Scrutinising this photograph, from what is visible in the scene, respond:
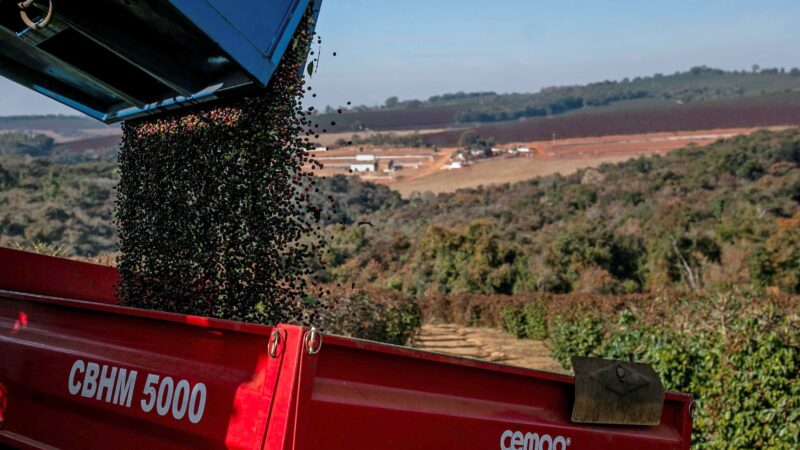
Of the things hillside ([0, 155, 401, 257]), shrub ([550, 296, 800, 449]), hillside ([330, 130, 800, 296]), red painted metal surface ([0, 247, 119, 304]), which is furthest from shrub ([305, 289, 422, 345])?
hillside ([330, 130, 800, 296])

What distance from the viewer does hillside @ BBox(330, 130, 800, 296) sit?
2409 cm

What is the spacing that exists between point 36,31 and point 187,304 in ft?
6.01

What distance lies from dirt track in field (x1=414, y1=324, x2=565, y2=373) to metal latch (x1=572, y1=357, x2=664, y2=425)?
10784mm

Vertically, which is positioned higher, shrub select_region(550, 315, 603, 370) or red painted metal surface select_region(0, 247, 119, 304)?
red painted metal surface select_region(0, 247, 119, 304)

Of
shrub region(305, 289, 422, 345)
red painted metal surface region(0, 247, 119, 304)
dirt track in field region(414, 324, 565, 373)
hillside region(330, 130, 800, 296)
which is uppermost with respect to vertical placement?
red painted metal surface region(0, 247, 119, 304)

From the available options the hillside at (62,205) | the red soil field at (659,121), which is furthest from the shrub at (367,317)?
the red soil field at (659,121)

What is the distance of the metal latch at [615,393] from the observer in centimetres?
383

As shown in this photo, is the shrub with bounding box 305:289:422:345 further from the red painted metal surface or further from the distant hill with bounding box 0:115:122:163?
the distant hill with bounding box 0:115:122:163

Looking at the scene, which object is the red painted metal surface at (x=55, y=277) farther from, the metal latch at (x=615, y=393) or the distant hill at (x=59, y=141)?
the distant hill at (x=59, y=141)

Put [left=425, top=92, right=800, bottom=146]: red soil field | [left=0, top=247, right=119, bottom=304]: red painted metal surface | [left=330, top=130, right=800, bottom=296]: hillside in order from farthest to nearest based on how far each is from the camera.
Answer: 1. [left=425, top=92, right=800, bottom=146]: red soil field
2. [left=330, top=130, right=800, bottom=296]: hillside
3. [left=0, top=247, right=119, bottom=304]: red painted metal surface

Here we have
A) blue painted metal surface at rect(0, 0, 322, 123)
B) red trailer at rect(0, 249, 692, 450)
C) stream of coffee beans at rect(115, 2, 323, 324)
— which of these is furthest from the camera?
stream of coffee beans at rect(115, 2, 323, 324)

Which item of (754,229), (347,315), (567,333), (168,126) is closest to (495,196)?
(754,229)

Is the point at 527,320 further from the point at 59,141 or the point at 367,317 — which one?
the point at 59,141

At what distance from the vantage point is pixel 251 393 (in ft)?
9.96
